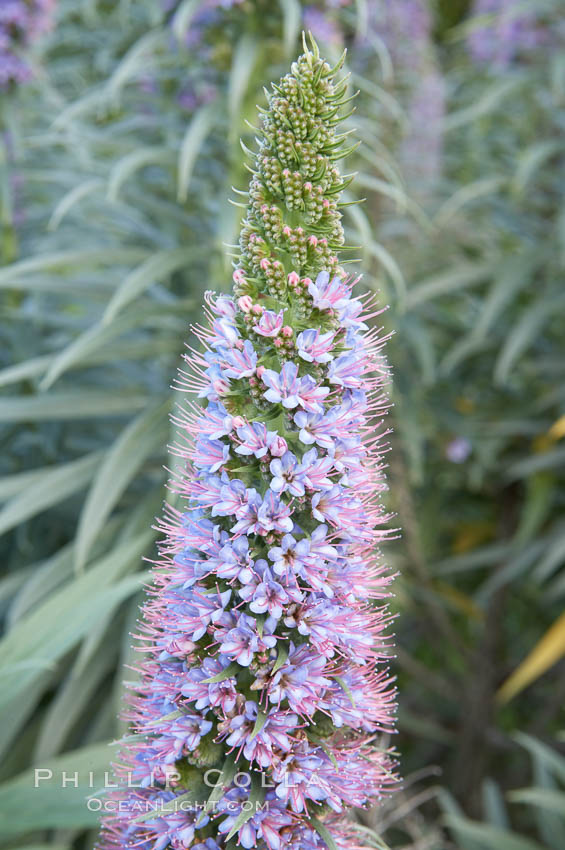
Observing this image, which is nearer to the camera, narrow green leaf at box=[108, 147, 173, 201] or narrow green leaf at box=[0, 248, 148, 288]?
narrow green leaf at box=[108, 147, 173, 201]

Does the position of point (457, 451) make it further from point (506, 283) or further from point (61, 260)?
point (61, 260)

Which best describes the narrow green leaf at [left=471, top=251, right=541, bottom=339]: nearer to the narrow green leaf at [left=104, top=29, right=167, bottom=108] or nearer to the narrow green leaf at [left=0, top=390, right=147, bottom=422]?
the narrow green leaf at [left=0, top=390, right=147, bottom=422]

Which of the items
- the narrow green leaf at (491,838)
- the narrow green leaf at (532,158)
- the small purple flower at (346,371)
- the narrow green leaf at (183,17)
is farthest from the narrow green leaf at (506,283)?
the small purple flower at (346,371)

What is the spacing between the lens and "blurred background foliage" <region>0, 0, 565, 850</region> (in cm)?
245

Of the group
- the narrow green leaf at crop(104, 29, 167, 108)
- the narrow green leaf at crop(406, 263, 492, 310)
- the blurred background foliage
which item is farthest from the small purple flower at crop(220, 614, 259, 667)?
the narrow green leaf at crop(406, 263, 492, 310)

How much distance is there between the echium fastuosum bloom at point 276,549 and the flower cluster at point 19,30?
86.7 inches

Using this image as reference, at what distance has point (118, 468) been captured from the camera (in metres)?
2.43

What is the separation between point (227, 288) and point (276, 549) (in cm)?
169

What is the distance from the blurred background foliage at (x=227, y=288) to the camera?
2.45 metres

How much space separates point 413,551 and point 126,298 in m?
→ 1.90

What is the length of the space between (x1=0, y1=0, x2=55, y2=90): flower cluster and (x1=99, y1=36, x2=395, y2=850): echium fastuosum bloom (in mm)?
2202

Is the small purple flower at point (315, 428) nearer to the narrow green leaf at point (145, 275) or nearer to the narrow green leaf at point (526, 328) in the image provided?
the narrow green leaf at point (145, 275)

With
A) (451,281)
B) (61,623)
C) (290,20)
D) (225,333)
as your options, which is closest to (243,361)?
(225,333)

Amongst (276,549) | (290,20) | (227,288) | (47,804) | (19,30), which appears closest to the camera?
(276,549)
